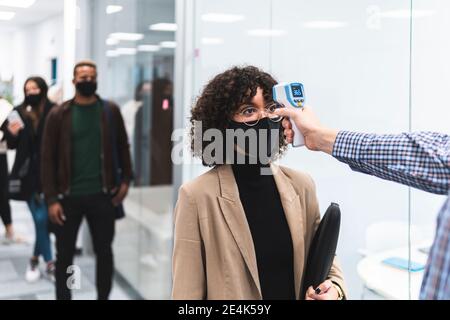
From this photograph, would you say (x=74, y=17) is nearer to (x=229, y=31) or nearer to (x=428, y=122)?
(x=229, y=31)

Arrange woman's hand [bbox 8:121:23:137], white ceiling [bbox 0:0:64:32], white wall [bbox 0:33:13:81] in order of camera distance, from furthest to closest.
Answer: woman's hand [bbox 8:121:23:137] → white wall [bbox 0:33:13:81] → white ceiling [bbox 0:0:64:32]

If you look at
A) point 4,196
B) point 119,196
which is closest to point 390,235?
point 119,196

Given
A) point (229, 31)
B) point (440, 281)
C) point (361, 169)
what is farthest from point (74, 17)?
point (440, 281)

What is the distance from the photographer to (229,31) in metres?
2.34

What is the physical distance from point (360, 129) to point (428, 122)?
23cm

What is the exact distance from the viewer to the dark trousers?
268 cm

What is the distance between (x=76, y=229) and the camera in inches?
119

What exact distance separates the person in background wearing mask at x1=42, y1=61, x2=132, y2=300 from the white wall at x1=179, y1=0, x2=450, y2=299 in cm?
131

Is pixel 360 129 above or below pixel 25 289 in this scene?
above

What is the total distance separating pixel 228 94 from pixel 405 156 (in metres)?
0.46

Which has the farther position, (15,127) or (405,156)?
(15,127)

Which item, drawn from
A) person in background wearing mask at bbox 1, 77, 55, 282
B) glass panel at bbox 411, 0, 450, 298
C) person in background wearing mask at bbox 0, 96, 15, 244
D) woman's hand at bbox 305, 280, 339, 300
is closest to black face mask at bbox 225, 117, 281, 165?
woman's hand at bbox 305, 280, 339, 300

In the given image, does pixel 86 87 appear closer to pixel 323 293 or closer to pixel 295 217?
pixel 295 217

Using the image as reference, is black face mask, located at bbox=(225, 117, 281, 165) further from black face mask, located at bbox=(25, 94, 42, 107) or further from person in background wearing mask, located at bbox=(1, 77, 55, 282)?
black face mask, located at bbox=(25, 94, 42, 107)
